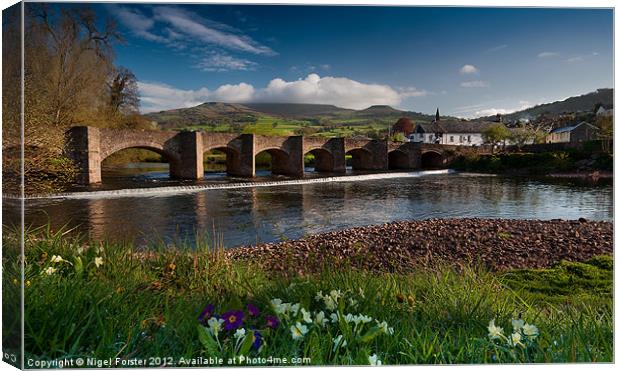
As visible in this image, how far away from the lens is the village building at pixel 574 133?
3.55 metres

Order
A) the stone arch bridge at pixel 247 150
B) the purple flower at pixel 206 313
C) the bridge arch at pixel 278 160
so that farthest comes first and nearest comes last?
the bridge arch at pixel 278 160, the stone arch bridge at pixel 247 150, the purple flower at pixel 206 313

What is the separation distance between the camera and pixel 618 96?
2799mm

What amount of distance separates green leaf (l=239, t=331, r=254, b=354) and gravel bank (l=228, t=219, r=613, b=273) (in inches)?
46.3

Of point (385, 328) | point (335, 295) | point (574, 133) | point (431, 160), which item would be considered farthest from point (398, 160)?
point (385, 328)

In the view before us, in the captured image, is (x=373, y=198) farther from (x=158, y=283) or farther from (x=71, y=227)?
(x=158, y=283)

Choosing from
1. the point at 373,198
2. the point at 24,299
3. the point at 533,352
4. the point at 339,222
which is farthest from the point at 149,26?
the point at 373,198

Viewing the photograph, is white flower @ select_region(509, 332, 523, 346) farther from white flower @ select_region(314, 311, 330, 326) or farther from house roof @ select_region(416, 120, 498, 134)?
→ house roof @ select_region(416, 120, 498, 134)

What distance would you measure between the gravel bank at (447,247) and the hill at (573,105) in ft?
3.67

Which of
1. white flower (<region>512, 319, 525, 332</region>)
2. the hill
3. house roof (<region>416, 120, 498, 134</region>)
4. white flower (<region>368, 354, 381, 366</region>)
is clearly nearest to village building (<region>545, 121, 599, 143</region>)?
the hill

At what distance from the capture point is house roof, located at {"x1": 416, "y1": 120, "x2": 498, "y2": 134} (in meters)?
3.79

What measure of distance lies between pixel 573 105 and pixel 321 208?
5.95 m

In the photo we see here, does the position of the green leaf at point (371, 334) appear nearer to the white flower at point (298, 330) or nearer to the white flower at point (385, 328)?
the white flower at point (385, 328)

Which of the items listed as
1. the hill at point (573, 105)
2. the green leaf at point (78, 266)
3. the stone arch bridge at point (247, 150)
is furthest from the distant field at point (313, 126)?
the green leaf at point (78, 266)

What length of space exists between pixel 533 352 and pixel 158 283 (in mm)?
2426
